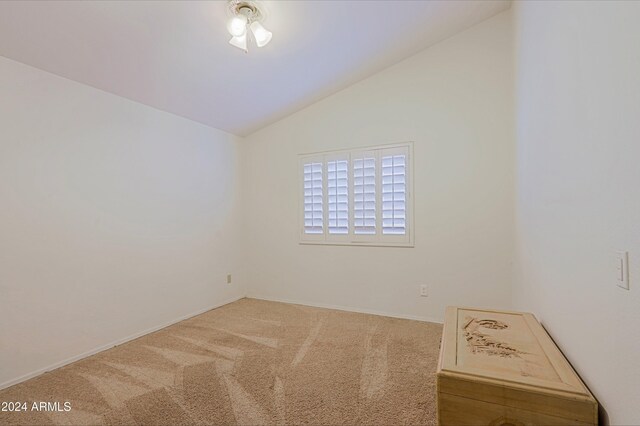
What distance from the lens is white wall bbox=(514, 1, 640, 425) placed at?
2.83 feet

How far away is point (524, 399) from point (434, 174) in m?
2.59

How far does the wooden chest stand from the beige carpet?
2.18 ft

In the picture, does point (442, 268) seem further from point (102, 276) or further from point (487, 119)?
point (102, 276)

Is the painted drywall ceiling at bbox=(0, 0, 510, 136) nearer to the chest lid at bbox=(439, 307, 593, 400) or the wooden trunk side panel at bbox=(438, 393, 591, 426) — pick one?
the chest lid at bbox=(439, 307, 593, 400)

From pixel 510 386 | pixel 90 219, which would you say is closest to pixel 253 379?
pixel 510 386

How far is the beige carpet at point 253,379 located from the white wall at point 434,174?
0.56 metres

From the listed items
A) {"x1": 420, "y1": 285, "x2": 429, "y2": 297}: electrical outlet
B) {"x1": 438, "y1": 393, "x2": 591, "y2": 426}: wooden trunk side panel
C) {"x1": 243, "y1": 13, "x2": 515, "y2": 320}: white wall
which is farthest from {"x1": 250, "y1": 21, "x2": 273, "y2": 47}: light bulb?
{"x1": 420, "y1": 285, "x2": 429, "y2": 297}: electrical outlet

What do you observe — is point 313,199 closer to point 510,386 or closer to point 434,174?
point 434,174

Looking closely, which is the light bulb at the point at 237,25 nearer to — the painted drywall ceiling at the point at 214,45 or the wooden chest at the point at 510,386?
the painted drywall ceiling at the point at 214,45

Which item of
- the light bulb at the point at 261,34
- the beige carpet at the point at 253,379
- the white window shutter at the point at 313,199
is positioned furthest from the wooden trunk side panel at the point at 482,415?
the white window shutter at the point at 313,199

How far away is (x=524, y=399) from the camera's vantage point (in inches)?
43.9

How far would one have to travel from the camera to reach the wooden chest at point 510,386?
3.50 feet

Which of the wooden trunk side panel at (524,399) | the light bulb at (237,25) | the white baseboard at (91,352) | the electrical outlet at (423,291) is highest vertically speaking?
the light bulb at (237,25)

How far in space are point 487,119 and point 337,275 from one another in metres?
2.44
